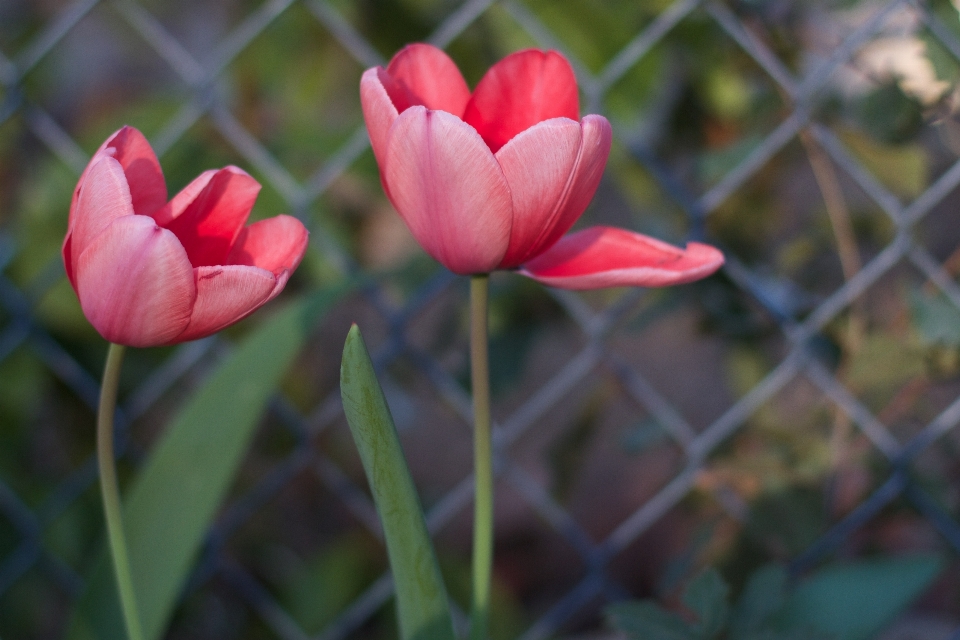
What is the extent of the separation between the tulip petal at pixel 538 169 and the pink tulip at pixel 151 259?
8 centimetres

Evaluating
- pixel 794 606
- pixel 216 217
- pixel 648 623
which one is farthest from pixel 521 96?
pixel 794 606

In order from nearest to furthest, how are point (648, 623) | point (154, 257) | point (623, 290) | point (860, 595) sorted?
1. point (154, 257)
2. point (648, 623)
3. point (860, 595)
4. point (623, 290)

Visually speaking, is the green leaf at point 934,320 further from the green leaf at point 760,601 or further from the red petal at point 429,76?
the red petal at point 429,76

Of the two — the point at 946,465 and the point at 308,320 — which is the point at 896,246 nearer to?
the point at 946,465

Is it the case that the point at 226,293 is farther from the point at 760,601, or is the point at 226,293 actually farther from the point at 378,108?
the point at 760,601

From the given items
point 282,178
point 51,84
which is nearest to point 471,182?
point 282,178

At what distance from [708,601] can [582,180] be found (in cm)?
25

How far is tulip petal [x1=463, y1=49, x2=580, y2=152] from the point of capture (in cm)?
36

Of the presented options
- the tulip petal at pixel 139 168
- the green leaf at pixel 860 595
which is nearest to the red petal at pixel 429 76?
the tulip petal at pixel 139 168

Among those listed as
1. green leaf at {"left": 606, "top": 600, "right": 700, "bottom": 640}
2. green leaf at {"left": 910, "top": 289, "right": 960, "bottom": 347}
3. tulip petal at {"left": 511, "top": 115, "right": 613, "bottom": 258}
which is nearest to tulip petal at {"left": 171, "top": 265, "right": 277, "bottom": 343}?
tulip petal at {"left": 511, "top": 115, "right": 613, "bottom": 258}

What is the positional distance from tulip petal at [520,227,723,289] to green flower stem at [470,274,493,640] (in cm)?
2

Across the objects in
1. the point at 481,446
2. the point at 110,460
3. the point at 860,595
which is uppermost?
the point at 110,460

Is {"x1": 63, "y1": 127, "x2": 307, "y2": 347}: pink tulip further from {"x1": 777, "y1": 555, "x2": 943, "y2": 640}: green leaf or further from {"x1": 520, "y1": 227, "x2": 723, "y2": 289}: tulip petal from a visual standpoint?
{"x1": 777, "y1": 555, "x2": 943, "y2": 640}: green leaf

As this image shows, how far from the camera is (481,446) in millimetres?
353
